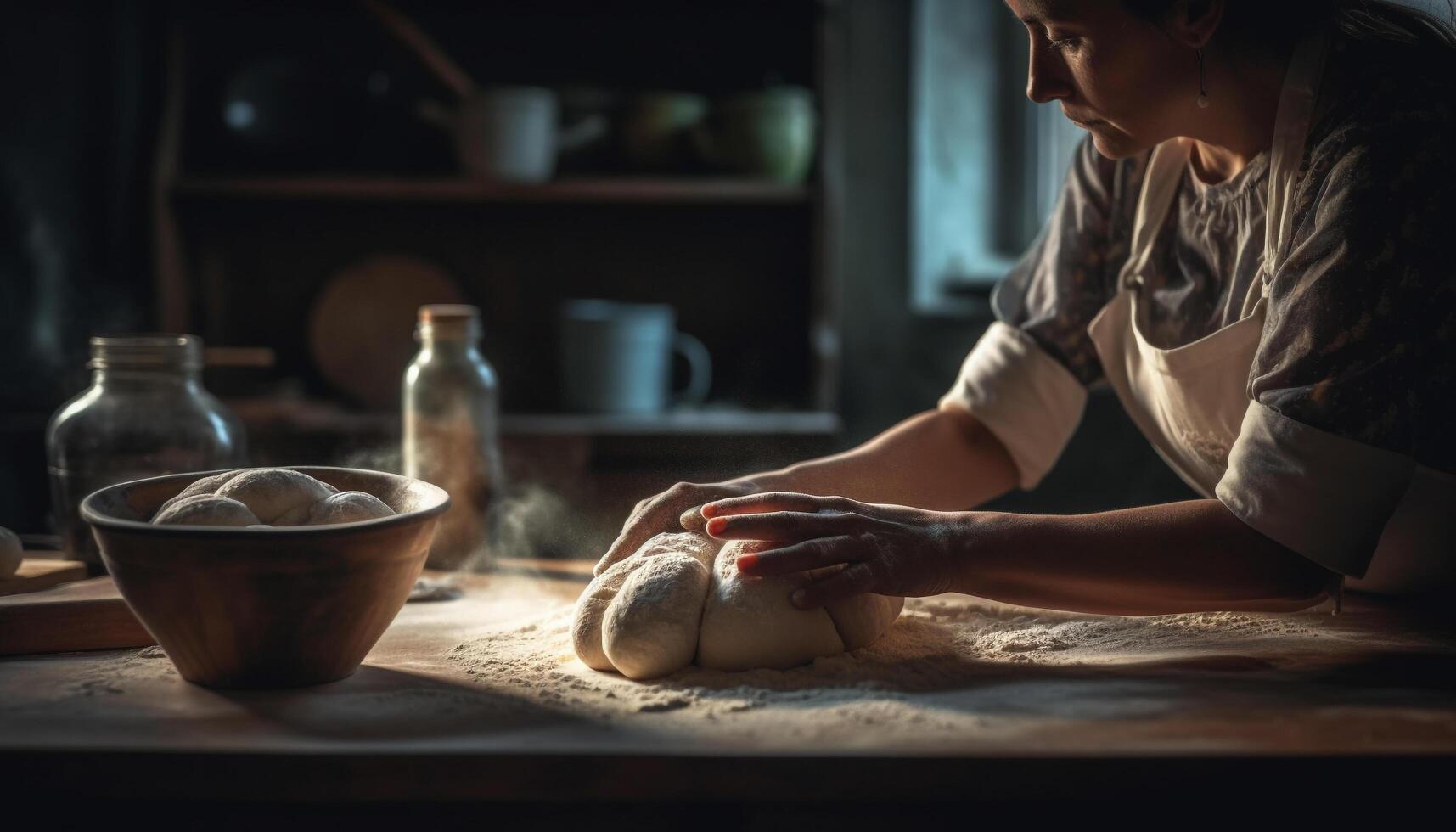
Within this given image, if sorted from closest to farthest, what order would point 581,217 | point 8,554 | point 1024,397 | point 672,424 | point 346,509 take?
point 346,509
point 8,554
point 1024,397
point 672,424
point 581,217

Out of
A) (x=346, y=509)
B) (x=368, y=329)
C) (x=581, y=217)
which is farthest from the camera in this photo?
(x=581, y=217)

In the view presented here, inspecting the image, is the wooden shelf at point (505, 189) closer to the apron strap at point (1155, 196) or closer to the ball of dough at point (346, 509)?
the apron strap at point (1155, 196)

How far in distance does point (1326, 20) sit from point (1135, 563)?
52 cm

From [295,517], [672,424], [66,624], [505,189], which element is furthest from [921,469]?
[505,189]

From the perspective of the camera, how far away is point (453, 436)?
139cm

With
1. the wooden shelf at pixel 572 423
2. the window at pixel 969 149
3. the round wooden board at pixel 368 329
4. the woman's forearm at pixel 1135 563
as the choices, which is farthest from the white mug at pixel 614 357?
the woman's forearm at pixel 1135 563

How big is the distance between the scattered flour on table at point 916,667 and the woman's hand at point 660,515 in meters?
0.09

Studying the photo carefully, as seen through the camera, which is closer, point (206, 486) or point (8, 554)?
point (206, 486)

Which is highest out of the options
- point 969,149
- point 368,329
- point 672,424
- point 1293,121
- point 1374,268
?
point 969,149

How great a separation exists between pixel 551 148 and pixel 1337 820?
226 centimetres

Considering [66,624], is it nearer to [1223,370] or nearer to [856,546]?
[856,546]

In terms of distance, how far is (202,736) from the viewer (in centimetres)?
81

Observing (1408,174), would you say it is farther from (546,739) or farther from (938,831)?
(546,739)

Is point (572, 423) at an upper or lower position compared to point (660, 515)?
lower
